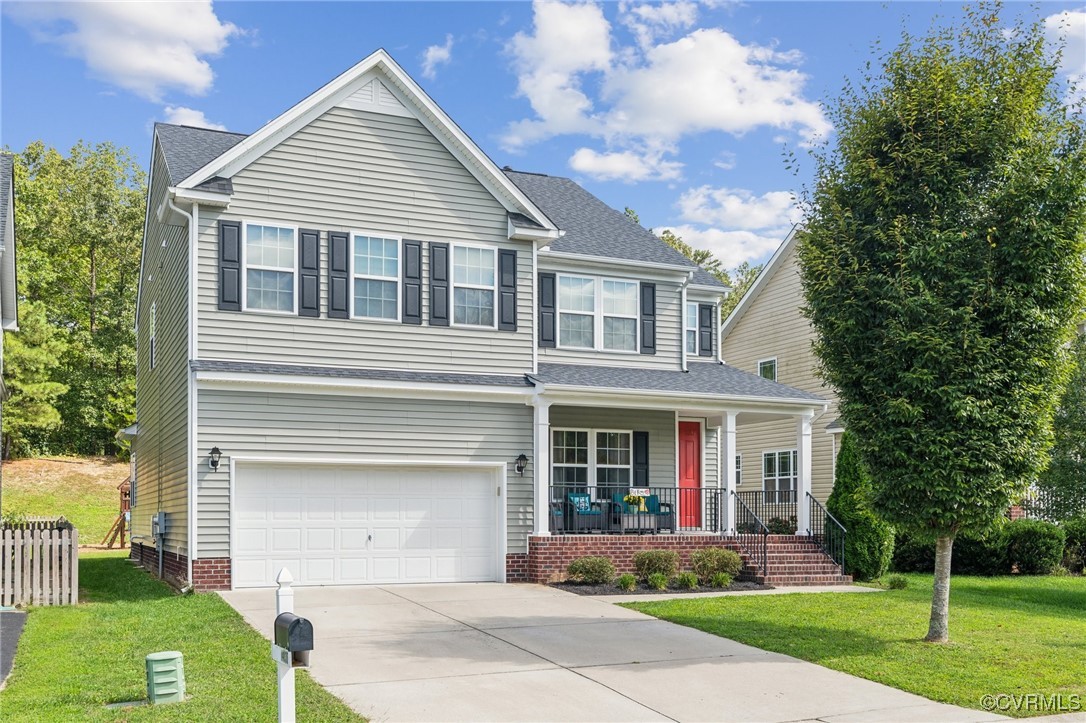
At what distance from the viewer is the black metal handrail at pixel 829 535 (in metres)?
20.2

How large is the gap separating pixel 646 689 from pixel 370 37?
43.8 ft

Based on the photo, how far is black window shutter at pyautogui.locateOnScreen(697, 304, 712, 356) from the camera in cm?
2428

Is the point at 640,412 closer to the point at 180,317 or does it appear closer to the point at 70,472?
the point at 180,317

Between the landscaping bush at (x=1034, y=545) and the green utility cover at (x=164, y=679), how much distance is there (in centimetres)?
1924

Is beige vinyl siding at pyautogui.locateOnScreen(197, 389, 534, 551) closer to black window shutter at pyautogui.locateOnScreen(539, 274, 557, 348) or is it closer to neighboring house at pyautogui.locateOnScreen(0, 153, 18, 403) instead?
black window shutter at pyautogui.locateOnScreen(539, 274, 557, 348)

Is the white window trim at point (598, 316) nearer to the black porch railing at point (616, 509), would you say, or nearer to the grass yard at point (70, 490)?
the black porch railing at point (616, 509)

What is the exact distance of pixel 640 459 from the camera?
21.3m

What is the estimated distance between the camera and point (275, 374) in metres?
16.8

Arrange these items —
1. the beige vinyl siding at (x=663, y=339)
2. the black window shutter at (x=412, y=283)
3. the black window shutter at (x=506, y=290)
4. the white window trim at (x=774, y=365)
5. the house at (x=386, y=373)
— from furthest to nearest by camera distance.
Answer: the white window trim at (x=774, y=365) → the beige vinyl siding at (x=663, y=339) → the black window shutter at (x=506, y=290) → the black window shutter at (x=412, y=283) → the house at (x=386, y=373)

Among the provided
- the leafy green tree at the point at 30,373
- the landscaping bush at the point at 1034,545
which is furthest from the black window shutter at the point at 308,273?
the leafy green tree at the point at 30,373

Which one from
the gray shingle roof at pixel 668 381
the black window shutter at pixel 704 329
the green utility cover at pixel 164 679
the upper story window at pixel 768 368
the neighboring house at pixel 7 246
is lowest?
the green utility cover at pixel 164 679

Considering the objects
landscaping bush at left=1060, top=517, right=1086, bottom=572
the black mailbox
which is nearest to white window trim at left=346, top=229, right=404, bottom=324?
the black mailbox

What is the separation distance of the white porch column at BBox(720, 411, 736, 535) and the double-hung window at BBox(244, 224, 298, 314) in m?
8.56

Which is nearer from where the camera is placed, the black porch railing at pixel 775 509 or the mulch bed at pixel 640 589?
the mulch bed at pixel 640 589
